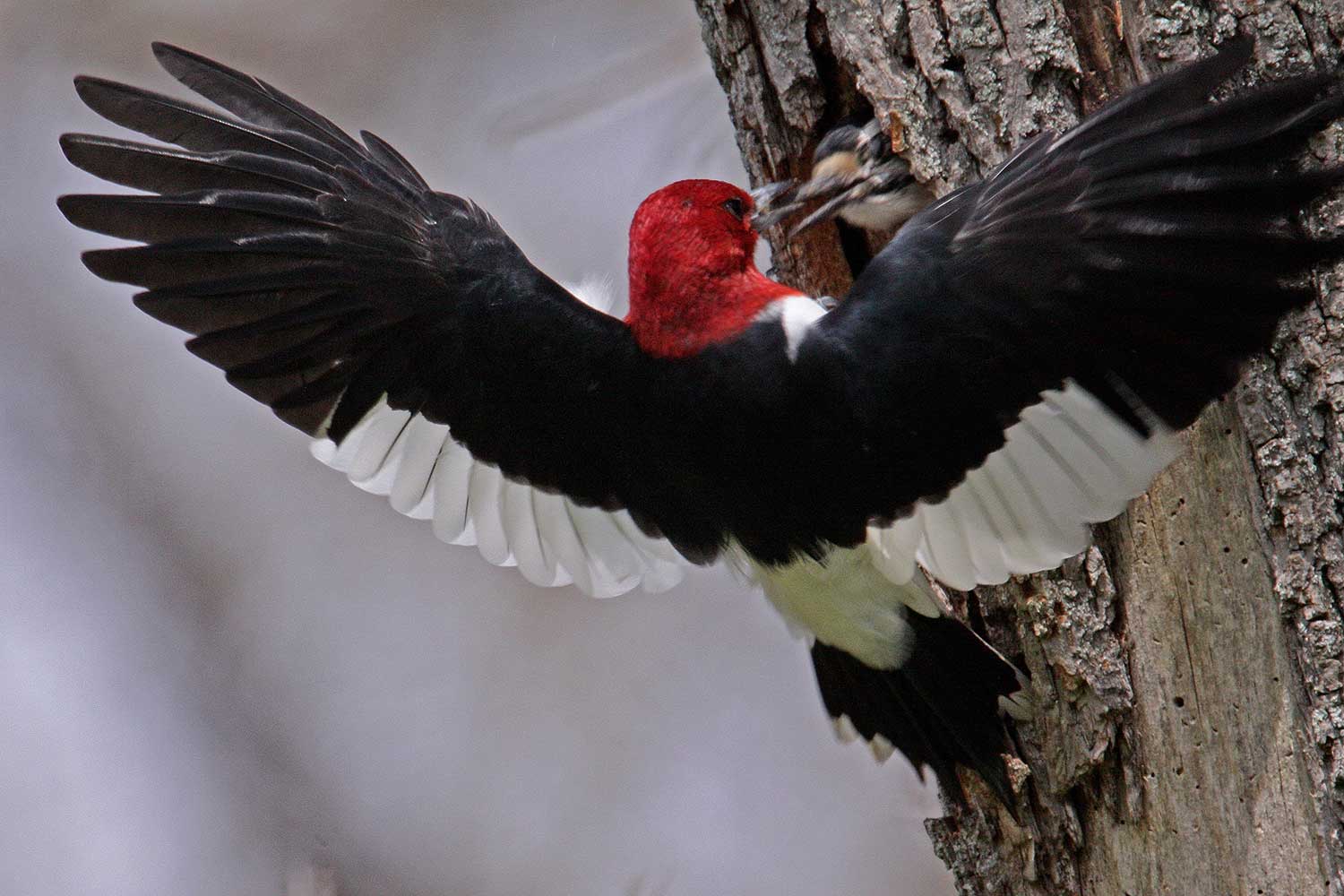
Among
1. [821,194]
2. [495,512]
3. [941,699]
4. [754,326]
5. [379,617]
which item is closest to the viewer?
[754,326]

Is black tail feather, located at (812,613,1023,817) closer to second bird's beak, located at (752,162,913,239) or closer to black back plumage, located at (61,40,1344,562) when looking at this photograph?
black back plumage, located at (61,40,1344,562)

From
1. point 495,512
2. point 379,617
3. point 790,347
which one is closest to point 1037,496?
point 790,347

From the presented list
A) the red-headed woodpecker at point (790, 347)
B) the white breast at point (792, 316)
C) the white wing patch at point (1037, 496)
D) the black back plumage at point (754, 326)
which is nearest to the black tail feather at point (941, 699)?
the red-headed woodpecker at point (790, 347)

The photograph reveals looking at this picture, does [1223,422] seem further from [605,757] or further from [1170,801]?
[605,757]

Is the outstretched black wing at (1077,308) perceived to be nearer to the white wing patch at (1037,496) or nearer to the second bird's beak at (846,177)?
the white wing patch at (1037,496)

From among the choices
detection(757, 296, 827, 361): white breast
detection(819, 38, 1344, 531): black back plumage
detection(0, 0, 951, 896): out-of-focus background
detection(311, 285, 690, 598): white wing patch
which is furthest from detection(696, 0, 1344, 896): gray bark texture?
detection(0, 0, 951, 896): out-of-focus background

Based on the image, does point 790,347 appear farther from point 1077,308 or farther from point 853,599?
point 853,599

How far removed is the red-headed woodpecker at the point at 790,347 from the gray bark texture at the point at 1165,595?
0.11 meters

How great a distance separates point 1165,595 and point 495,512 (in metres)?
1.36

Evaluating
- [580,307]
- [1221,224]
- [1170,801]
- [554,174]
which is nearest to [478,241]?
[580,307]

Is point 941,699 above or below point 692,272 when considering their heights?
below

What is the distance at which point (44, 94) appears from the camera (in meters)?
4.74

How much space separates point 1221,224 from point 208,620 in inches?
162

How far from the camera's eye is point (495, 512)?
271 cm
